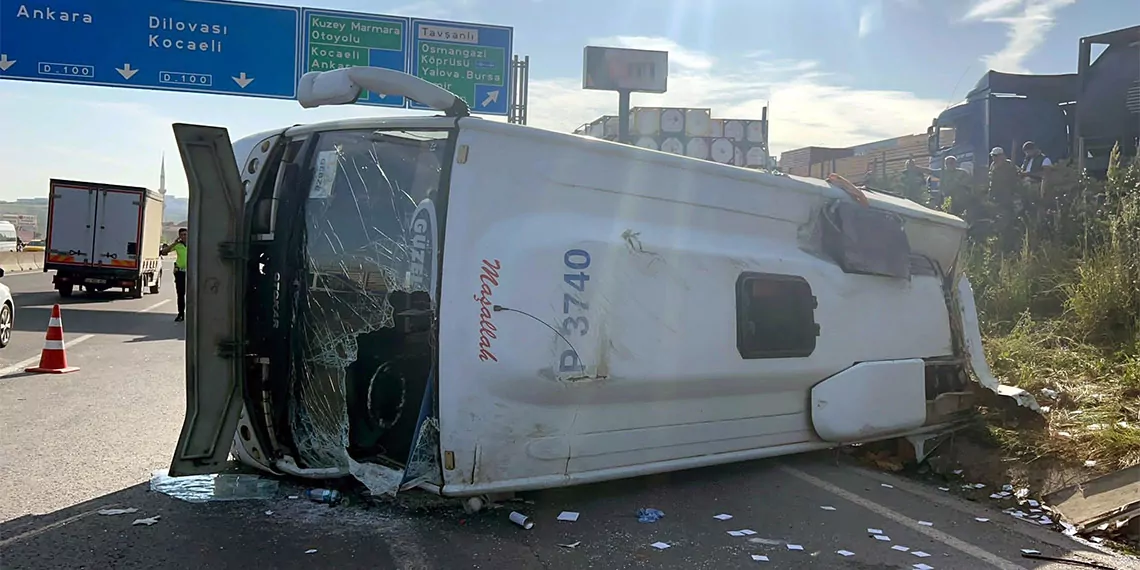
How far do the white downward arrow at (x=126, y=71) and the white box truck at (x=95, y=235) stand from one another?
6.06 meters

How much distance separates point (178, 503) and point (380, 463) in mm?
1062

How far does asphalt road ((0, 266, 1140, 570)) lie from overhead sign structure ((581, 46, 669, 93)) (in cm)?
1639

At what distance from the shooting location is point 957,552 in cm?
408

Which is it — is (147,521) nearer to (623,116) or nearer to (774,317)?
(774,317)

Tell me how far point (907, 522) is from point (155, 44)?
15.2 m

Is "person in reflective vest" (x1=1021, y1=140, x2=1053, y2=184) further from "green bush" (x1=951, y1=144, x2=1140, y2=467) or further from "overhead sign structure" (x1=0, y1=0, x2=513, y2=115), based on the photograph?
"overhead sign structure" (x1=0, y1=0, x2=513, y2=115)

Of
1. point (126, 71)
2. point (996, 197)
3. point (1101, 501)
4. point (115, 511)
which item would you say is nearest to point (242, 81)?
point (126, 71)

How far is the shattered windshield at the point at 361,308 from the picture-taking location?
4.45 meters

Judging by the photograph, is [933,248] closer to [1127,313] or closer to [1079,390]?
[1079,390]

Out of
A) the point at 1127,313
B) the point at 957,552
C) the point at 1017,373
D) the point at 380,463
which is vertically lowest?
the point at 957,552

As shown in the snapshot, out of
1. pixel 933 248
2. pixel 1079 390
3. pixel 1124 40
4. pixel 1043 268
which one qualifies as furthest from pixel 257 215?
pixel 1124 40

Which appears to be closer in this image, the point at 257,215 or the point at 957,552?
the point at 957,552

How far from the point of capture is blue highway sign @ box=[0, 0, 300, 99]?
14.8m

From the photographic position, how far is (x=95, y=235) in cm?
1981
